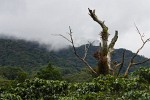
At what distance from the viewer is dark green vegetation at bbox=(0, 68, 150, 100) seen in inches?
496

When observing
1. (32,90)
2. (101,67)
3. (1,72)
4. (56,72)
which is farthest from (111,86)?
(1,72)

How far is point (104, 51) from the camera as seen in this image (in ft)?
73.8

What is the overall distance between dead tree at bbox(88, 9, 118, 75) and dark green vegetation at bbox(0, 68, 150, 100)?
6485 mm

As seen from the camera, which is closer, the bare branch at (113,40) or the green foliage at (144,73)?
the green foliage at (144,73)

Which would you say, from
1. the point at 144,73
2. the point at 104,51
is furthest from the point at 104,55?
the point at 144,73

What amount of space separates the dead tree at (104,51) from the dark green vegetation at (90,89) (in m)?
6.49

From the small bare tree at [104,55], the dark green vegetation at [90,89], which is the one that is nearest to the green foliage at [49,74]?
the small bare tree at [104,55]

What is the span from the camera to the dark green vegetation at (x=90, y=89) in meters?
12.6

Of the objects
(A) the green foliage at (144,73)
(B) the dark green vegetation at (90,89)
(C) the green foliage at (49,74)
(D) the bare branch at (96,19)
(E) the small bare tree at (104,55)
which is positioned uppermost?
(C) the green foliage at (49,74)

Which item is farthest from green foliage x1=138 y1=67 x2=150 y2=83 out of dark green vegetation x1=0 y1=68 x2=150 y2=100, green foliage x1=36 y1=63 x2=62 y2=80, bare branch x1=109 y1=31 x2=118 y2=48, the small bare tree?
green foliage x1=36 y1=63 x2=62 y2=80

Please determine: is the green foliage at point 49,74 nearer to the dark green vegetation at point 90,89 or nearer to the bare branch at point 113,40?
the bare branch at point 113,40

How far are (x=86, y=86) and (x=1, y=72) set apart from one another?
509 ft

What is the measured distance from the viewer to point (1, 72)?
16500cm

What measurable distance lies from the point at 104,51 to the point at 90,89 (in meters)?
8.42
